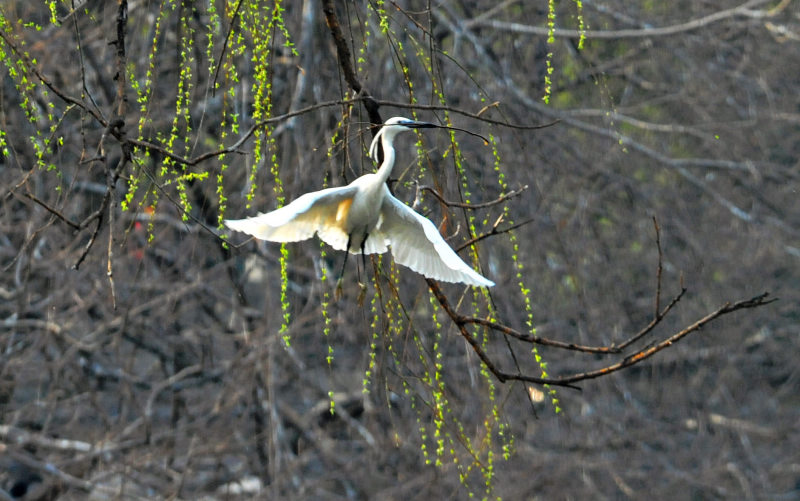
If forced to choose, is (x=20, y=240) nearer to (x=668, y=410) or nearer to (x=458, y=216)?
(x=458, y=216)

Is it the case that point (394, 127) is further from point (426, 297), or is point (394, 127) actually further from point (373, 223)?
point (426, 297)

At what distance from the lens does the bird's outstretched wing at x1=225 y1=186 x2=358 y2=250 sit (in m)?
2.23

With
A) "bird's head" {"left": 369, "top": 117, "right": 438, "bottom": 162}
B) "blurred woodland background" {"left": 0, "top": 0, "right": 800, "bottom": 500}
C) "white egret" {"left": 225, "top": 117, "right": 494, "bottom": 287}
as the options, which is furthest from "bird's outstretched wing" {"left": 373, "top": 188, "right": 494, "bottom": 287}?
"blurred woodland background" {"left": 0, "top": 0, "right": 800, "bottom": 500}

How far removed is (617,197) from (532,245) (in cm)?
79

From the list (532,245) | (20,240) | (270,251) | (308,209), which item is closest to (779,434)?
(532,245)

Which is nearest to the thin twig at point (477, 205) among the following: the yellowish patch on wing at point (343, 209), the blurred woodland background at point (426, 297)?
the yellowish patch on wing at point (343, 209)

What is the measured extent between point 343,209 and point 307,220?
9 cm

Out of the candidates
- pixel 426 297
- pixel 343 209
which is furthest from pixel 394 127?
pixel 426 297

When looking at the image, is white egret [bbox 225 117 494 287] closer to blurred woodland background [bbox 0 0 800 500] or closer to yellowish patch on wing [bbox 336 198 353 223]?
yellowish patch on wing [bbox 336 198 353 223]

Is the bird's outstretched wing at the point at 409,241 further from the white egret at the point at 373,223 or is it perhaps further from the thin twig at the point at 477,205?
the thin twig at the point at 477,205

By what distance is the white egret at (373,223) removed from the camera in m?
2.28

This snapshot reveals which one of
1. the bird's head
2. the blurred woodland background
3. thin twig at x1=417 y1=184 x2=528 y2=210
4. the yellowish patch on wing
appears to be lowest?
thin twig at x1=417 y1=184 x2=528 y2=210

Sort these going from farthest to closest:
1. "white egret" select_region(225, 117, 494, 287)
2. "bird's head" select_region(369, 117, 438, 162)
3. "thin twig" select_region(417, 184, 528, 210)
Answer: "bird's head" select_region(369, 117, 438, 162)
"white egret" select_region(225, 117, 494, 287)
"thin twig" select_region(417, 184, 528, 210)

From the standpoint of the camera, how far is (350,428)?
5469 mm
